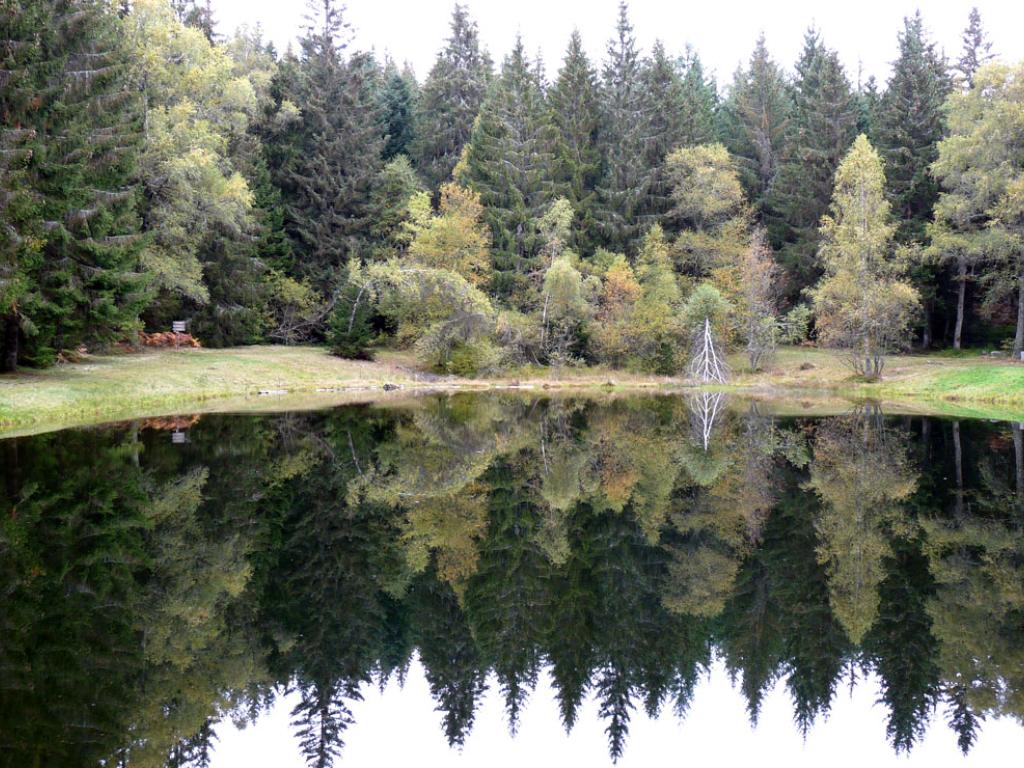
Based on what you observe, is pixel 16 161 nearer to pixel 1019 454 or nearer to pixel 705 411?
pixel 705 411

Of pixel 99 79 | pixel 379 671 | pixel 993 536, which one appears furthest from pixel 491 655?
pixel 99 79

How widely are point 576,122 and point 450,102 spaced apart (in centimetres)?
982

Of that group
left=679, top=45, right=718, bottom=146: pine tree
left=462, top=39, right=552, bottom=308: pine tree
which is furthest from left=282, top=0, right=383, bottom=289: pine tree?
left=679, top=45, right=718, bottom=146: pine tree

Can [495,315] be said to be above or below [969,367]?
above

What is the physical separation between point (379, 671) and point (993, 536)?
862 centimetres

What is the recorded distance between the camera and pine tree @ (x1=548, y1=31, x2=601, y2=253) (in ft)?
181

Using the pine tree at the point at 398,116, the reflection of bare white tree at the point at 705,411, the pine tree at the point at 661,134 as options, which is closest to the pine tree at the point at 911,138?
the pine tree at the point at 661,134

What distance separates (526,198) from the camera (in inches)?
2121

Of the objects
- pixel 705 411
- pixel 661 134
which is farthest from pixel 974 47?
pixel 705 411

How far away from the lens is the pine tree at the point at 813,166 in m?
54.4

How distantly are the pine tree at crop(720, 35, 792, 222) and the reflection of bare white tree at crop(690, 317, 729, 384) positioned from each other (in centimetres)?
1748

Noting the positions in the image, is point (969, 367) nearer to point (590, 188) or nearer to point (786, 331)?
point (786, 331)

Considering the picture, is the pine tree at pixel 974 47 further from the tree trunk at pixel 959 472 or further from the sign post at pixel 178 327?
the sign post at pixel 178 327

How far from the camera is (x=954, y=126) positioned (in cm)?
4419
